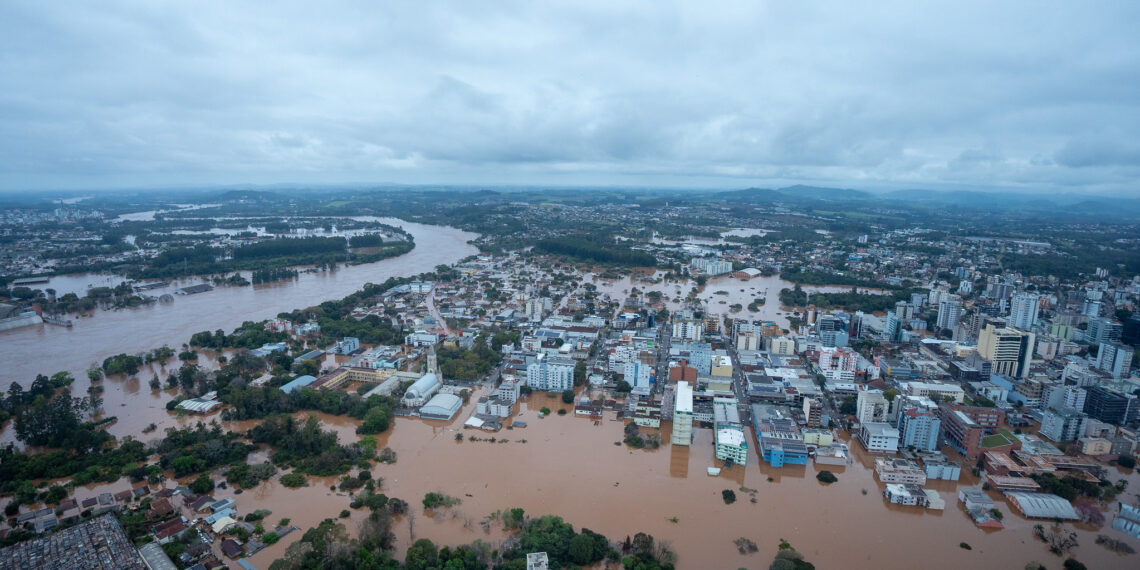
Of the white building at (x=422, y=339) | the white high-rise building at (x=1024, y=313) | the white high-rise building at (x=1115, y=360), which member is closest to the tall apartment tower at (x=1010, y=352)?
the white high-rise building at (x=1115, y=360)

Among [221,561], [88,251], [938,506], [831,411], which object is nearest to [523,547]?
[221,561]

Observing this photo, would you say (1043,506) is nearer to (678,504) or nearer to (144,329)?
(678,504)

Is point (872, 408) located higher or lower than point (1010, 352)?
lower

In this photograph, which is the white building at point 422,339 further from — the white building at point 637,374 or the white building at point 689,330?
the white building at point 689,330

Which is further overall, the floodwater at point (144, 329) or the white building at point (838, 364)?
the white building at point (838, 364)

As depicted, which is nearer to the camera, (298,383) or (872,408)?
(872,408)

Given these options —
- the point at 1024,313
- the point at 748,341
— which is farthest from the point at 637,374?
the point at 1024,313

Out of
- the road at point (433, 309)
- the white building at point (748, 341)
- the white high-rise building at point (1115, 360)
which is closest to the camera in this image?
the white high-rise building at point (1115, 360)
